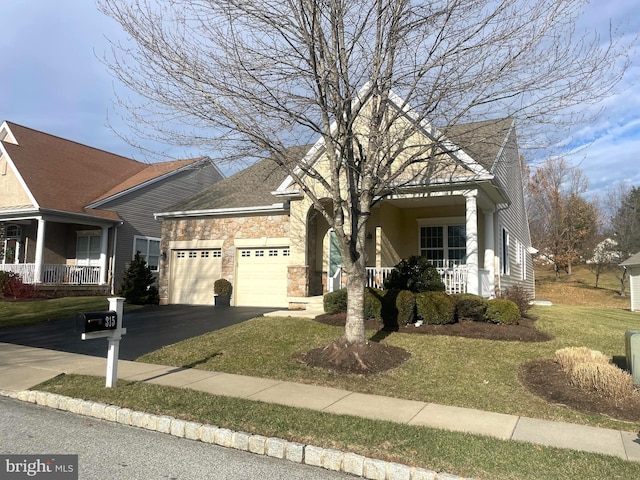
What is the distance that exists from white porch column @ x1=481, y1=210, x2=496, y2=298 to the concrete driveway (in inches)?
291

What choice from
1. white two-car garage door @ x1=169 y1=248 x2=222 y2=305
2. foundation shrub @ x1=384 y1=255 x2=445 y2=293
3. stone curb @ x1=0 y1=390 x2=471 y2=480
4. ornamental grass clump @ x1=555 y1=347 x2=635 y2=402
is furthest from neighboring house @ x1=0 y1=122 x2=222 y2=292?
ornamental grass clump @ x1=555 y1=347 x2=635 y2=402

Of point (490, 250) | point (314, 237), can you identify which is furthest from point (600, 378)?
point (314, 237)

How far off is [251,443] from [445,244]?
1278 centimetres

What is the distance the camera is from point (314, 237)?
1648cm

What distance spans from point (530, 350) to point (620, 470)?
4.81 metres

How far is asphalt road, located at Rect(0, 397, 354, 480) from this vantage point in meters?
4.16

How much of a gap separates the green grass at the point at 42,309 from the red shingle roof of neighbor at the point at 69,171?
482 cm

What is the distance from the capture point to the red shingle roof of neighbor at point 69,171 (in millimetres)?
21047

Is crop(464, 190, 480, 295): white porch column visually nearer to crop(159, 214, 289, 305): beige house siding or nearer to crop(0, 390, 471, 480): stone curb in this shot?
crop(159, 214, 289, 305): beige house siding

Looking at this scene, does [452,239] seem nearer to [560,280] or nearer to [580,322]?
[580,322]

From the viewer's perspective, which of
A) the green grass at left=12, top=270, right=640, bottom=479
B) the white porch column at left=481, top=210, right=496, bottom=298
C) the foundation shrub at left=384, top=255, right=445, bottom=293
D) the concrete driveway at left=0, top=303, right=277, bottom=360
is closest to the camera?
the green grass at left=12, top=270, right=640, bottom=479

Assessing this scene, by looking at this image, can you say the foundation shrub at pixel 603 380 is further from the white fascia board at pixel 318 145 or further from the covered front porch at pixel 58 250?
the covered front porch at pixel 58 250

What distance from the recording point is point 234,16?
8.17 meters

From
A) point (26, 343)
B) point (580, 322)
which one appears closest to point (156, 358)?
point (26, 343)
